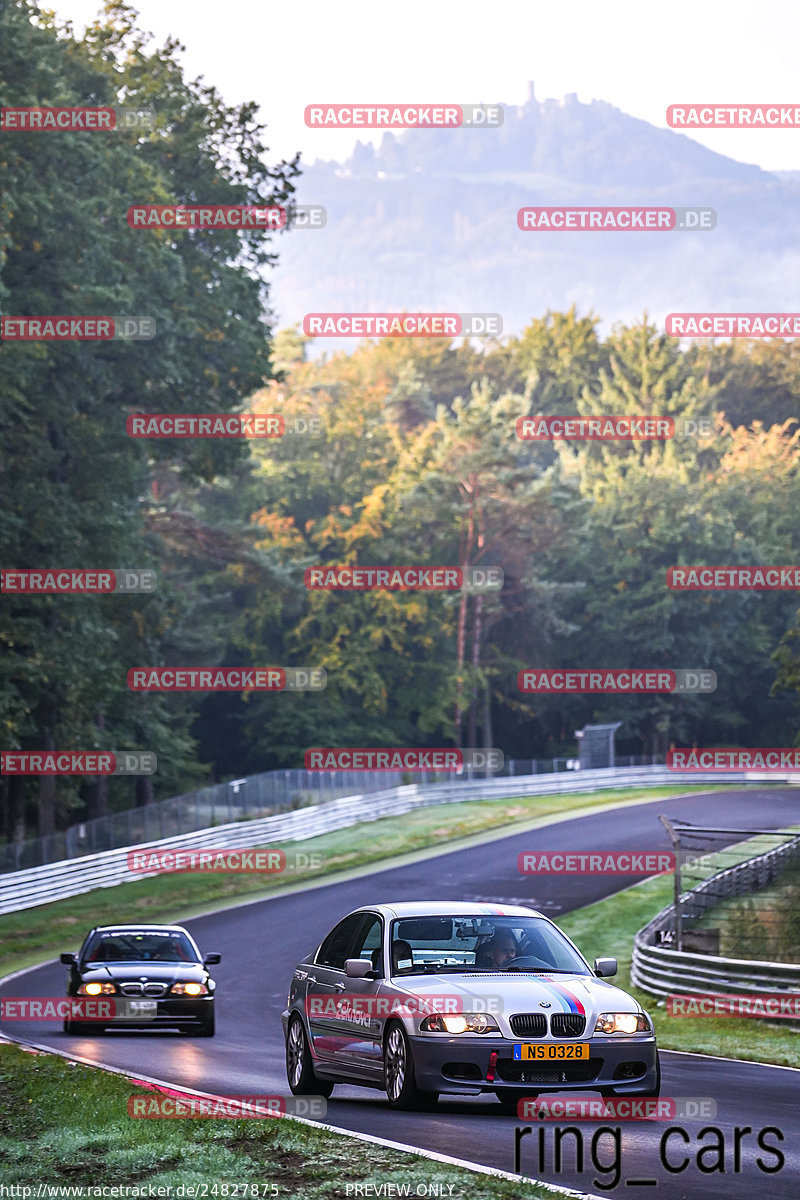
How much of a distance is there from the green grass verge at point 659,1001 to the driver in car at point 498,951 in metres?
5.76

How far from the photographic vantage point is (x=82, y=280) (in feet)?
129

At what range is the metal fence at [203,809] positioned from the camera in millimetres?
40750

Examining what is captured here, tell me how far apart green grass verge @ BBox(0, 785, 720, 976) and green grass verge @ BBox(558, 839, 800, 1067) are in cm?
941

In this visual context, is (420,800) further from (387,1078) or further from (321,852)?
(387,1078)

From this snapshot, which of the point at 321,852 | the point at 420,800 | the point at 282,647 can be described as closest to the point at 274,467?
the point at 282,647

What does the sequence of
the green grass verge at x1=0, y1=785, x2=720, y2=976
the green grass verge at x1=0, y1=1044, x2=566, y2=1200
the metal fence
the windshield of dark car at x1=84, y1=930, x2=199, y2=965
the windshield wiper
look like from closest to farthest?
1. the green grass verge at x1=0, y1=1044, x2=566, y2=1200
2. the windshield wiper
3. the windshield of dark car at x1=84, y1=930, x2=199, y2=965
4. the green grass verge at x1=0, y1=785, x2=720, y2=976
5. the metal fence

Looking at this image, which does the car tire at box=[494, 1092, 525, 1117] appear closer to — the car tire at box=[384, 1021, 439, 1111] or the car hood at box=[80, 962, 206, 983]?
the car tire at box=[384, 1021, 439, 1111]

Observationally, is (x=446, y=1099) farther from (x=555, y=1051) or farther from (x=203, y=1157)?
(x=203, y=1157)

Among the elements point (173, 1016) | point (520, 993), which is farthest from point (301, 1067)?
point (173, 1016)

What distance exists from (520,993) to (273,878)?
3460cm

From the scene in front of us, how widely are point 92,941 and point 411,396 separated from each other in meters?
76.9

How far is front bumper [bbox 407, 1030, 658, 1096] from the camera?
10531mm

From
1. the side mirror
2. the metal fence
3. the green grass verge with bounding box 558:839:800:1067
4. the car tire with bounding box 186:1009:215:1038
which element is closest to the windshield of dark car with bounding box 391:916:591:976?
the side mirror

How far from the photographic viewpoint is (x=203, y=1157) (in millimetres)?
9219
